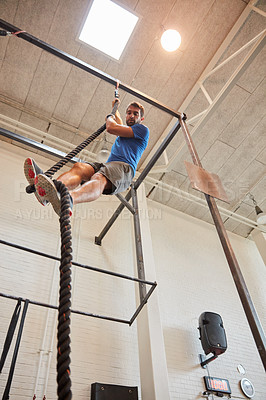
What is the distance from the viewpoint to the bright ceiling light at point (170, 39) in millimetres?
4359

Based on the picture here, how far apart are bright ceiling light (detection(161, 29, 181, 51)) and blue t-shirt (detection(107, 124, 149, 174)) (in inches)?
96.1

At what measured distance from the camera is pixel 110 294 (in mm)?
4023

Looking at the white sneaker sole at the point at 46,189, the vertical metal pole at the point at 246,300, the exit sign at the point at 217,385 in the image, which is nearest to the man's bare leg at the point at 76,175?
the white sneaker sole at the point at 46,189

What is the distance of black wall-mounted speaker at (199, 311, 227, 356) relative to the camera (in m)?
3.94

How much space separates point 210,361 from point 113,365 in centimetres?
157

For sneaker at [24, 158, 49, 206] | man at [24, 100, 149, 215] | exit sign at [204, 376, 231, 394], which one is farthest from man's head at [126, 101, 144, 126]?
exit sign at [204, 376, 231, 394]

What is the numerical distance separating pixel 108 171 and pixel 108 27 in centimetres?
331

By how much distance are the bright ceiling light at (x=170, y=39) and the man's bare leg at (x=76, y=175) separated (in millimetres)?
3036

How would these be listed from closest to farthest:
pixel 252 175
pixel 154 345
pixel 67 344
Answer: pixel 67 344 → pixel 154 345 → pixel 252 175

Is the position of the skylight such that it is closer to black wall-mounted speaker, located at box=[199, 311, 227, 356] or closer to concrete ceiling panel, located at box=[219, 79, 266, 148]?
concrete ceiling panel, located at box=[219, 79, 266, 148]

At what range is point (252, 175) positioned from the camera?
6324 mm

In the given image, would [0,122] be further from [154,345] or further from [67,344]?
[67,344]

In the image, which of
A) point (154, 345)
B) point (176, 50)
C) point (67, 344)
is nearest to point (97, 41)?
point (176, 50)

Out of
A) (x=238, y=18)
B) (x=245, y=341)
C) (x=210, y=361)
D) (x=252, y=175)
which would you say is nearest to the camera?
(x=210, y=361)
